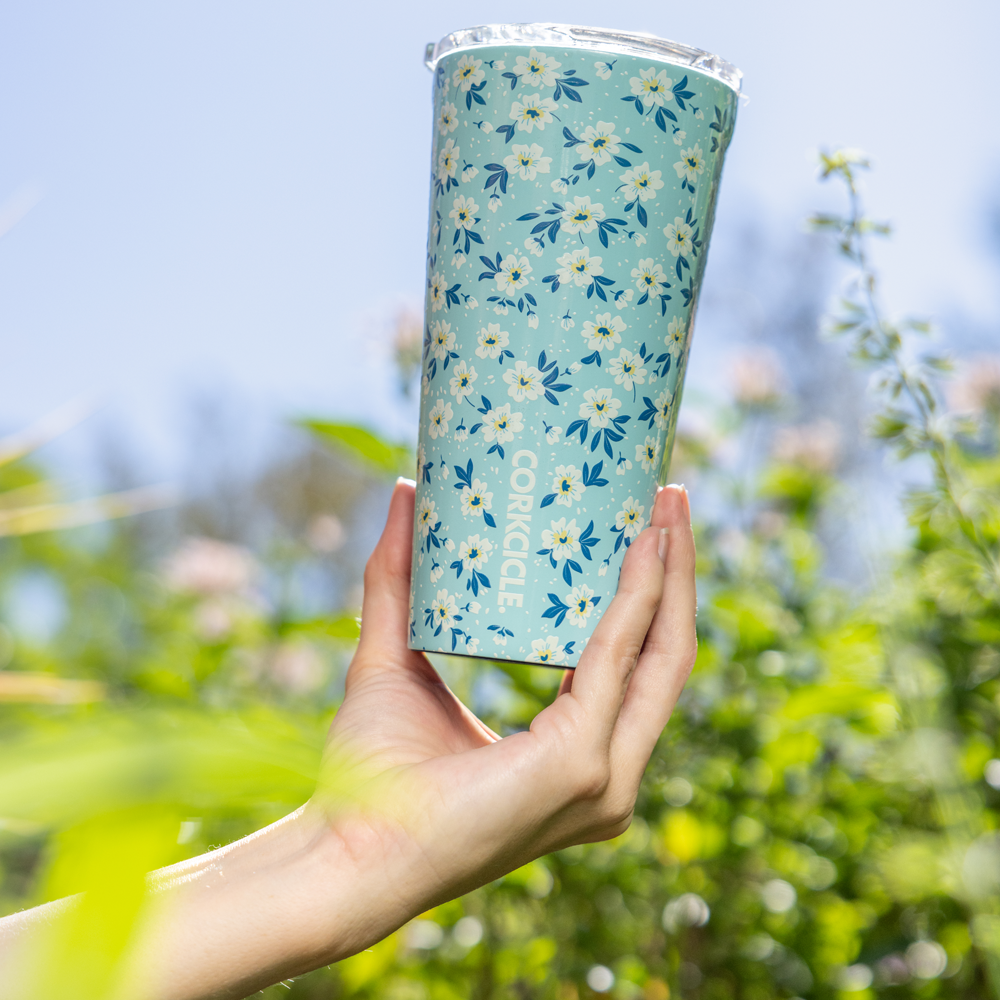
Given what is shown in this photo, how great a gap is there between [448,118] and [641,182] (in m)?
0.13

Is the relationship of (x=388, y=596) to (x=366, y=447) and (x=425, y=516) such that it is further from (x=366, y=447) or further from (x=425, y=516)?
(x=366, y=447)

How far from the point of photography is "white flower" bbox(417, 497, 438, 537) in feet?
1.93

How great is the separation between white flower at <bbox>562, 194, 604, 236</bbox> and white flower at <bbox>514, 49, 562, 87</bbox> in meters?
0.07

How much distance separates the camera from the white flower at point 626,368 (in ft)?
1.78

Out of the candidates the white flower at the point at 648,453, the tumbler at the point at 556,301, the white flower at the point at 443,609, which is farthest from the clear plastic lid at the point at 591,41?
the white flower at the point at 443,609

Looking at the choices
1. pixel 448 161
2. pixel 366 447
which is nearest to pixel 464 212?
pixel 448 161

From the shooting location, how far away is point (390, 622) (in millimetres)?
663

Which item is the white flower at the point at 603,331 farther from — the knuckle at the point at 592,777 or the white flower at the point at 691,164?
the knuckle at the point at 592,777

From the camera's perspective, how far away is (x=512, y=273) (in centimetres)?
54

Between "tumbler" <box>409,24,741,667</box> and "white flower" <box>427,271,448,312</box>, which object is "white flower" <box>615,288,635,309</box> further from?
"white flower" <box>427,271,448,312</box>

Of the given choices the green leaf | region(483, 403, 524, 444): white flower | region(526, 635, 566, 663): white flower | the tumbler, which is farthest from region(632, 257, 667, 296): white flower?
the green leaf

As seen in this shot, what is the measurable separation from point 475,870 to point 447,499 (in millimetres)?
215

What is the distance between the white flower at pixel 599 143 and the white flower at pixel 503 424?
0.49 feet

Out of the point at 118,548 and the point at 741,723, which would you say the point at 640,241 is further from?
the point at 118,548
